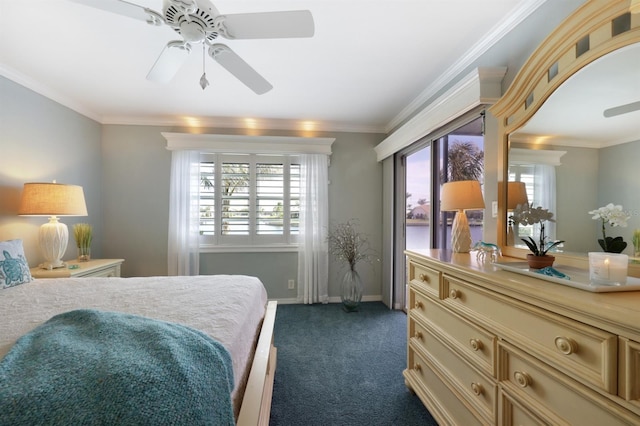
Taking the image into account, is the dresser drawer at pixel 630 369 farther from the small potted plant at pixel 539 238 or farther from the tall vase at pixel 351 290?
the tall vase at pixel 351 290

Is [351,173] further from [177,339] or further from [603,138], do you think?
[177,339]

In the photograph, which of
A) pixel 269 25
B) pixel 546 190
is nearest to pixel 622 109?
pixel 546 190

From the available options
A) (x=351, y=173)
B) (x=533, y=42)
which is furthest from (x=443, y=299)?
(x=351, y=173)

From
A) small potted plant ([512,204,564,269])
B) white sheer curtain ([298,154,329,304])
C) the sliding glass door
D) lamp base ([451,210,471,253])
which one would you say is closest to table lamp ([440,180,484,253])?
lamp base ([451,210,471,253])

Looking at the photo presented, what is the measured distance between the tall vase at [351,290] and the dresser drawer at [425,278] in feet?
5.41

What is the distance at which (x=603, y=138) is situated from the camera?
112 centimetres

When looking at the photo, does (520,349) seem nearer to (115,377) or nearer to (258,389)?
(258,389)

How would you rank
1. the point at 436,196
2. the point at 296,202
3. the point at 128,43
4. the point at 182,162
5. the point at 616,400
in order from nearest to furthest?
the point at 616,400
the point at 128,43
the point at 436,196
the point at 182,162
the point at 296,202

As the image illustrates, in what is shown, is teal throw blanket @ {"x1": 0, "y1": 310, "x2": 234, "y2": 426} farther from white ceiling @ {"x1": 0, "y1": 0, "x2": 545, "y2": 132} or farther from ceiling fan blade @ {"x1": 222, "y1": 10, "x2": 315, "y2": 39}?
white ceiling @ {"x1": 0, "y1": 0, "x2": 545, "y2": 132}

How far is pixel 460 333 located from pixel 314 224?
96.6 inches

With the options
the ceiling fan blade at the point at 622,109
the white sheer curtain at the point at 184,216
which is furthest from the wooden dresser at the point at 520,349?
the white sheer curtain at the point at 184,216

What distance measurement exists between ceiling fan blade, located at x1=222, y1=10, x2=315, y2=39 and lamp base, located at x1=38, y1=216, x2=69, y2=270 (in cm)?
253

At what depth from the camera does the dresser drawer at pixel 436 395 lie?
1.30 meters

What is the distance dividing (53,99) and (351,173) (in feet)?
11.3
